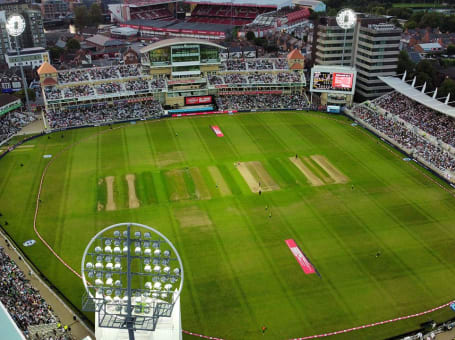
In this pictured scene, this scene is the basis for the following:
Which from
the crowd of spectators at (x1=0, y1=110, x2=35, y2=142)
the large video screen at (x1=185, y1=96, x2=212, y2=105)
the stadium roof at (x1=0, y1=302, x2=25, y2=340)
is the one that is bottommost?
the crowd of spectators at (x1=0, y1=110, x2=35, y2=142)

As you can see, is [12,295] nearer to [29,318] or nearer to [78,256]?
[29,318]

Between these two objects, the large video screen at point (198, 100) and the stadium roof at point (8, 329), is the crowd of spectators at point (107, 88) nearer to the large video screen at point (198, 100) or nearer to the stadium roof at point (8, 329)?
the large video screen at point (198, 100)

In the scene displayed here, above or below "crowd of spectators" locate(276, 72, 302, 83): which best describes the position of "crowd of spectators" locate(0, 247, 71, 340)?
below

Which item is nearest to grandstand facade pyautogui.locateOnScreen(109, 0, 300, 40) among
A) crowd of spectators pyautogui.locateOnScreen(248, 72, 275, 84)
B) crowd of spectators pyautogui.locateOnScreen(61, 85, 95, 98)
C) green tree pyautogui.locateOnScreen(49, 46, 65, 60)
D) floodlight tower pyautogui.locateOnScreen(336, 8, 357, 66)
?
green tree pyautogui.locateOnScreen(49, 46, 65, 60)

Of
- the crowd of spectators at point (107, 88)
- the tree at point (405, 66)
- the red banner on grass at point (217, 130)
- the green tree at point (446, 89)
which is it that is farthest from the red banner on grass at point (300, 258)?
the tree at point (405, 66)

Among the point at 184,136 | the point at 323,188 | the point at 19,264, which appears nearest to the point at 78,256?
the point at 19,264

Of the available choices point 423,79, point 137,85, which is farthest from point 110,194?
point 423,79

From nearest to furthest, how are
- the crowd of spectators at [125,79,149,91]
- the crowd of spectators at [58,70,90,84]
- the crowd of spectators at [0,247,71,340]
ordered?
→ the crowd of spectators at [0,247,71,340] → the crowd of spectators at [58,70,90,84] → the crowd of spectators at [125,79,149,91]

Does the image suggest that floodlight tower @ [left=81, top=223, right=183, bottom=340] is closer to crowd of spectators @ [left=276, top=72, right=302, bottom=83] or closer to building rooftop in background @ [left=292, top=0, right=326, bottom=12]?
crowd of spectators @ [left=276, top=72, right=302, bottom=83]
